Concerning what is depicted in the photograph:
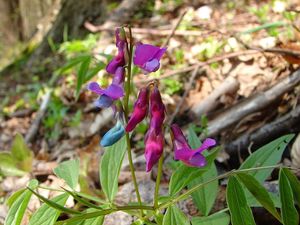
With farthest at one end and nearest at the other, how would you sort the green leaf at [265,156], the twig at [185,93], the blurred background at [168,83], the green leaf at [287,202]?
the twig at [185,93]
the blurred background at [168,83]
the green leaf at [265,156]
the green leaf at [287,202]

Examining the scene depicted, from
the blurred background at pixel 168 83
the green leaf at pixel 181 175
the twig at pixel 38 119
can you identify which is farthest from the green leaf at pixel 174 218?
the twig at pixel 38 119

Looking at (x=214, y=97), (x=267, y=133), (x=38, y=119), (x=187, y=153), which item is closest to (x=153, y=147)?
(x=187, y=153)

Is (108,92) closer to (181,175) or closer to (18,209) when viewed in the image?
(181,175)

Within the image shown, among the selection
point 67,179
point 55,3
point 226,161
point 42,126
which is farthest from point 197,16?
point 55,3

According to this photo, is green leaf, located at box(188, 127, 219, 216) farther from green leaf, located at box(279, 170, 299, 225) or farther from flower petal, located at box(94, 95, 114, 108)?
flower petal, located at box(94, 95, 114, 108)

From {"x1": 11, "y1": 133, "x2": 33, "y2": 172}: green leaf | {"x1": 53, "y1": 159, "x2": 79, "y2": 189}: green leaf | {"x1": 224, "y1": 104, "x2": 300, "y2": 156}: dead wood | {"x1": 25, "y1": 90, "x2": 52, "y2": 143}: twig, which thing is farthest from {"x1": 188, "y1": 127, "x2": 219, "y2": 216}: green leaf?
{"x1": 25, "y1": 90, "x2": 52, "y2": 143}: twig

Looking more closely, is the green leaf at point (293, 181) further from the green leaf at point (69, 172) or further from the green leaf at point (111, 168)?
the green leaf at point (69, 172)
